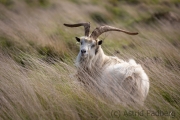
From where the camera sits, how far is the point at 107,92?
402cm

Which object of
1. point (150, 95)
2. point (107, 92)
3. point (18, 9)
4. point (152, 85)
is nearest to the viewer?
point (107, 92)

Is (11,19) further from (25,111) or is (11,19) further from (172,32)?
(25,111)

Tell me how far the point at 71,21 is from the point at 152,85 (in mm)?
7439

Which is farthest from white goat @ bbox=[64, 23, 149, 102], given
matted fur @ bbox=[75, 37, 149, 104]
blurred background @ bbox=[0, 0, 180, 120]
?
blurred background @ bbox=[0, 0, 180, 120]

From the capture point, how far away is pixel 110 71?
15.7ft

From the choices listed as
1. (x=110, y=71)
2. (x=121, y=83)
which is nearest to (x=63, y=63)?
(x=110, y=71)

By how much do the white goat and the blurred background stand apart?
0.67ft

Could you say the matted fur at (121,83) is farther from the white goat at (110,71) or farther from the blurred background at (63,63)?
the blurred background at (63,63)

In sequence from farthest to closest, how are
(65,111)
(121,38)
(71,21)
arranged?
1. (71,21)
2. (121,38)
3. (65,111)

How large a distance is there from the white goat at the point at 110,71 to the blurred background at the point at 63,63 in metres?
0.20

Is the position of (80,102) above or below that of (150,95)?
above

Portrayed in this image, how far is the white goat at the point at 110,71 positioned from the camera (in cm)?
428

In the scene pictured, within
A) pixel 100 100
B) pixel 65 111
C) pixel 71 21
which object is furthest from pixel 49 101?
pixel 71 21

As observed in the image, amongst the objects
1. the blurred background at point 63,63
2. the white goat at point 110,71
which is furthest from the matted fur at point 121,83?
the blurred background at point 63,63
